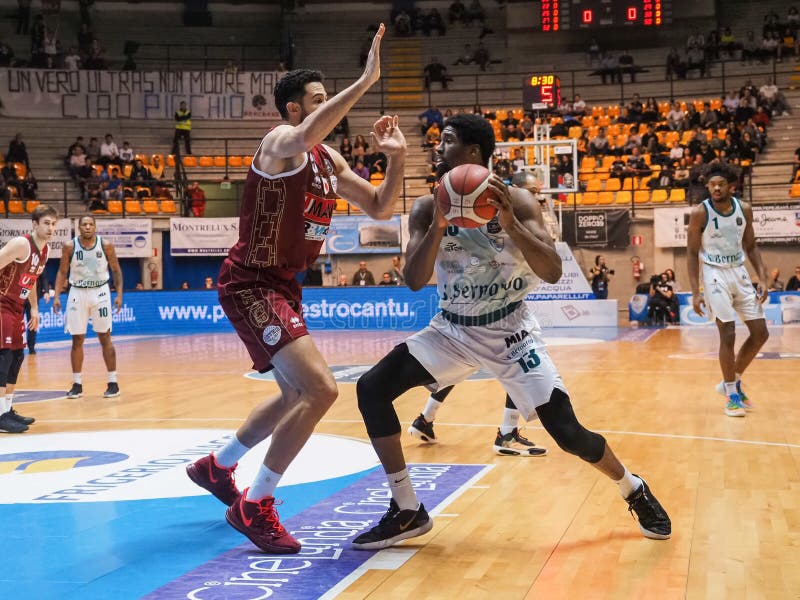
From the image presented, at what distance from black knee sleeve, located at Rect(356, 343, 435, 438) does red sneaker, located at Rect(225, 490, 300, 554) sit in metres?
0.57

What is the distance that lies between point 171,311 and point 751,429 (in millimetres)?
17695

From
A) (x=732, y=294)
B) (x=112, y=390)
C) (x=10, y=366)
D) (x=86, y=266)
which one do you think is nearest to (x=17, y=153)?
(x=86, y=266)

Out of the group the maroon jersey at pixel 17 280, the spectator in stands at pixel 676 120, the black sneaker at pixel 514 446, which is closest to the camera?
the black sneaker at pixel 514 446

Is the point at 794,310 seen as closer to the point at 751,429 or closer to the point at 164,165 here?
the point at 751,429

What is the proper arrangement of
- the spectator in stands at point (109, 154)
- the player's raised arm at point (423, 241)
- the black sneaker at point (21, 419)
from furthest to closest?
the spectator in stands at point (109, 154)
the black sneaker at point (21, 419)
the player's raised arm at point (423, 241)

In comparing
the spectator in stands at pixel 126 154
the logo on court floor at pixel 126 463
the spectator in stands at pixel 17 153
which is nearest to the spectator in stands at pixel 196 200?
the spectator in stands at pixel 126 154

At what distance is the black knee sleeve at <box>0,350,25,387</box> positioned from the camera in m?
8.73

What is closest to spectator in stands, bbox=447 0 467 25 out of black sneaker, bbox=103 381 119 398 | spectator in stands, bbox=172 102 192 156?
spectator in stands, bbox=172 102 192 156

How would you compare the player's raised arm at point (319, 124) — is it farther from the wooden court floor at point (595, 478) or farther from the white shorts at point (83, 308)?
the white shorts at point (83, 308)

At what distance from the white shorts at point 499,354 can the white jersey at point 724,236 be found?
4612mm

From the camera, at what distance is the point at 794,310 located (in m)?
21.1

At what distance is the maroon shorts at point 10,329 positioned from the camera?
876 centimetres

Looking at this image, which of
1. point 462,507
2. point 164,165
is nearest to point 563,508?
point 462,507

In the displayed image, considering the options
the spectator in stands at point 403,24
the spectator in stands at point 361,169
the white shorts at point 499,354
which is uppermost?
the spectator in stands at point 403,24
